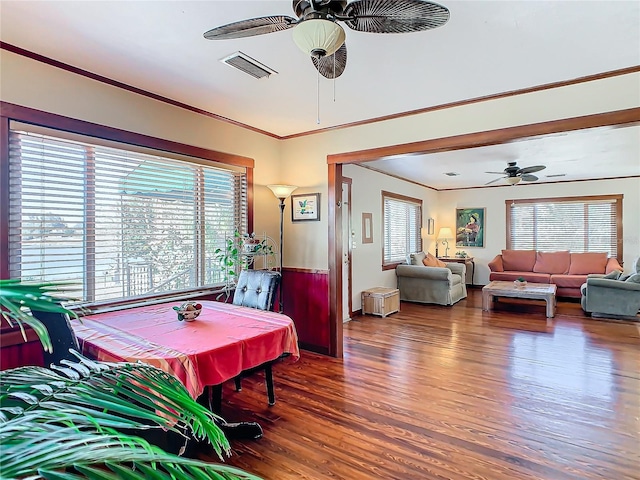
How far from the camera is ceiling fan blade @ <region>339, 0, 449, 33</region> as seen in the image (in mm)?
1537

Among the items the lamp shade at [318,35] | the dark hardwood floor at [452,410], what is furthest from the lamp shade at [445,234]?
the lamp shade at [318,35]

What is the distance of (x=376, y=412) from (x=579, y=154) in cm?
494

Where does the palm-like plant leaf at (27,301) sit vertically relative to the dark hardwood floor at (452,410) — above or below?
above

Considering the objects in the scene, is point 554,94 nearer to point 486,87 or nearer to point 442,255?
point 486,87

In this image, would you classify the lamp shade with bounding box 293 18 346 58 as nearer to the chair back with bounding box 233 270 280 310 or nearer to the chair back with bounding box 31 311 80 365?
the chair back with bounding box 31 311 80 365

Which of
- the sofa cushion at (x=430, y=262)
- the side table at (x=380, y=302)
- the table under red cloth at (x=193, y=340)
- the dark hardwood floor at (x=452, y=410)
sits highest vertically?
the sofa cushion at (x=430, y=262)

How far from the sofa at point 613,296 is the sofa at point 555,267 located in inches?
44.9

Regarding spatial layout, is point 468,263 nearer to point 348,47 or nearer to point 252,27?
point 348,47

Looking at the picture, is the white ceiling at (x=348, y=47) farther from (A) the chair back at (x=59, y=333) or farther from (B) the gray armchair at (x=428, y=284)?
(B) the gray armchair at (x=428, y=284)

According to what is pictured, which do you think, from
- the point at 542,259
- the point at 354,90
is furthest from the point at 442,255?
the point at 354,90

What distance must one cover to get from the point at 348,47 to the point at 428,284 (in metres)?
5.23

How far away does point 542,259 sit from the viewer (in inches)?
303

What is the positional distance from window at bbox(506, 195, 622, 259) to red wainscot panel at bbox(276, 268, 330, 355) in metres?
6.31

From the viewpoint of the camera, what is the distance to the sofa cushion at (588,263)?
23.2ft
